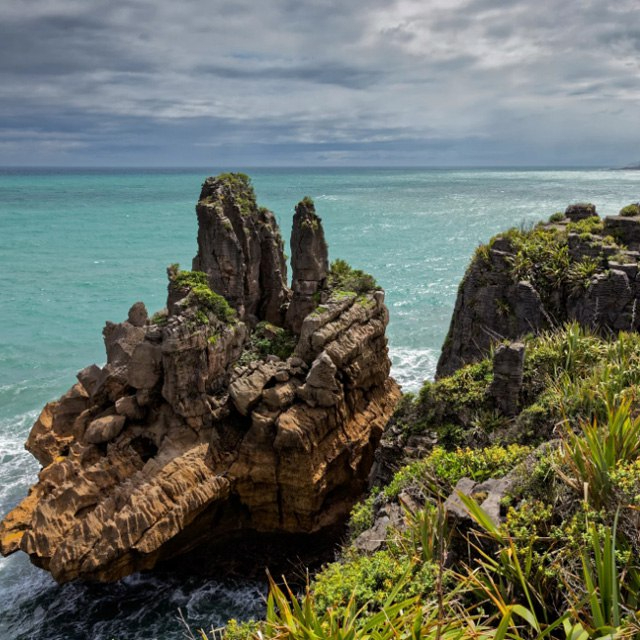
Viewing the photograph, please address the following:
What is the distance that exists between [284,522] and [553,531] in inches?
390

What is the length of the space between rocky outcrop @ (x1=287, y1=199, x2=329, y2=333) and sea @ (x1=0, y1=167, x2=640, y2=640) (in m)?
8.10

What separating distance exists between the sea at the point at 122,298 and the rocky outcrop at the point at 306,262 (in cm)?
810

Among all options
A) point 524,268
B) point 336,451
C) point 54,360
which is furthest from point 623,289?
point 54,360

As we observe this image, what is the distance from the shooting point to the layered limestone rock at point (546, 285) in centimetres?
1603

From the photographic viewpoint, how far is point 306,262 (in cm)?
1748

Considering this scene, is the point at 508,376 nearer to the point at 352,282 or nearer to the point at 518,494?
the point at 518,494

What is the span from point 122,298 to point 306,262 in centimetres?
2802

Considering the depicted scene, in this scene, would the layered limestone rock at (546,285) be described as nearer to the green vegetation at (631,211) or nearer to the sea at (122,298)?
the green vegetation at (631,211)

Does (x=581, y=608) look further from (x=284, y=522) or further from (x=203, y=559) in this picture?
(x=203, y=559)

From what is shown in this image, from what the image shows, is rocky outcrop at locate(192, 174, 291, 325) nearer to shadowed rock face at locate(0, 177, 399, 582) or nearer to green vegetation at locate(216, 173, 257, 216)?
green vegetation at locate(216, 173, 257, 216)

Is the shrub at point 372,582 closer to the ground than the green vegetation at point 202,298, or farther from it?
closer to the ground

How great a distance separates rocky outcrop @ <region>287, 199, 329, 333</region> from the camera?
1744 centimetres

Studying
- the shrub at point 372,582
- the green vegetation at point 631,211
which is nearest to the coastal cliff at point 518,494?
the shrub at point 372,582

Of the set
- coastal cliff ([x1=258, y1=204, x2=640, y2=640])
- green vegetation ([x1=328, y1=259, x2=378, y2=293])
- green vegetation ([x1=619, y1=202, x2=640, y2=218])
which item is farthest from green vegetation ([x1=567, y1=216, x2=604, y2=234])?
green vegetation ([x1=328, y1=259, x2=378, y2=293])
